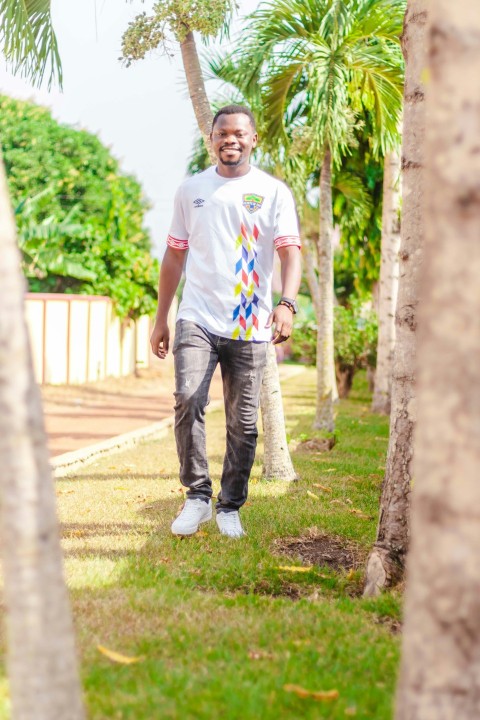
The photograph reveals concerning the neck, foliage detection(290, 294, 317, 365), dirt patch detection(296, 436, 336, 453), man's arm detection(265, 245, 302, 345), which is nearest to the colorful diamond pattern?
man's arm detection(265, 245, 302, 345)

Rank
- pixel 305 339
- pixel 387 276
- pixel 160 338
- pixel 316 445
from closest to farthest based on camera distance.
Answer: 1. pixel 160 338
2. pixel 316 445
3. pixel 387 276
4. pixel 305 339

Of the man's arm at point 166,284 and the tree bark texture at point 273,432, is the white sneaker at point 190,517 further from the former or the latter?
the tree bark texture at point 273,432

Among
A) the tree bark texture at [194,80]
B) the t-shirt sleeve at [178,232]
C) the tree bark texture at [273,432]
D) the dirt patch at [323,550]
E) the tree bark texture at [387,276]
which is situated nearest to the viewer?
the dirt patch at [323,550]

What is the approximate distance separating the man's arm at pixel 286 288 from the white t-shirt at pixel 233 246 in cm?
6

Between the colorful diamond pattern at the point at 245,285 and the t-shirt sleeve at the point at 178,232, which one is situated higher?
the t-shirt sleeve at the point at 178,232

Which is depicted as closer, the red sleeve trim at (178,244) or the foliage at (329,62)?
the red sleeve trim at (178,244)

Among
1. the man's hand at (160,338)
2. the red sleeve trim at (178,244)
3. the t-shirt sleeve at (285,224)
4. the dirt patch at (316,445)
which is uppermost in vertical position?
the t-shirt sleeve at (285,224)

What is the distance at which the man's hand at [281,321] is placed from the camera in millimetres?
4516

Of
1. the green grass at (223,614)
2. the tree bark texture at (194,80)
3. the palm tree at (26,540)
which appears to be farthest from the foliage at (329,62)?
the palm tree at (26,540)

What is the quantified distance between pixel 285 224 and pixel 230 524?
1.62 meters

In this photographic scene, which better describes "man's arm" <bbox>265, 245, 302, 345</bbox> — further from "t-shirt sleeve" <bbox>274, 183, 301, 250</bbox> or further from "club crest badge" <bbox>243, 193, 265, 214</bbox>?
"club crest badge" <bbox>243, 193, 265, 214</bbox>

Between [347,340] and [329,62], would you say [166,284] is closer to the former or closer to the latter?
[329,62]

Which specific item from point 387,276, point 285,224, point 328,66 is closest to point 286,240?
point 285,224

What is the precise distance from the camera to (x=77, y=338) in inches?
810
